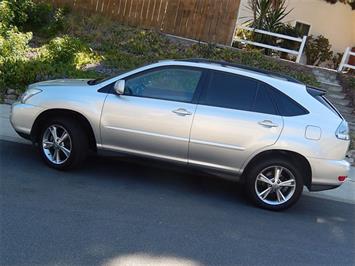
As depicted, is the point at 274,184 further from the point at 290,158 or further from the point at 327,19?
the point at 327,19

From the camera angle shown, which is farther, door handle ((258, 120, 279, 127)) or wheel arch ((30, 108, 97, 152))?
wheel arch ((30, 108, 97, 152))

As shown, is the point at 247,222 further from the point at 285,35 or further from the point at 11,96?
the point at 285,35

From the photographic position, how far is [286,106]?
20.1ft

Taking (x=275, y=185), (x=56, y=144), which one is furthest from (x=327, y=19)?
(x=56, y=144)

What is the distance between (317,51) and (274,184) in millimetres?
12330

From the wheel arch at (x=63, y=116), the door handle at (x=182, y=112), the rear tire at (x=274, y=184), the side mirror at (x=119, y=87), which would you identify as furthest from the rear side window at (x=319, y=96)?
the wheel arch at (x=63, y=116)

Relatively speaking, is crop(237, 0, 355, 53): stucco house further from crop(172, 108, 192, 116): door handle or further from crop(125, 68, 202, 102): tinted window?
crop(172, 108, 192, 116): door handle

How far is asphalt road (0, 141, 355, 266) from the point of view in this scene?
443 centimetres

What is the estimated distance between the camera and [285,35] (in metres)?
14.7

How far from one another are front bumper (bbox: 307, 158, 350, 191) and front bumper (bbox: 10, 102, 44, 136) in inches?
134

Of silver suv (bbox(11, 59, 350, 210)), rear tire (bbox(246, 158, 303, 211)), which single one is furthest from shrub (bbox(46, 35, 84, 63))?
rear tire (bbox(246, 158, 303, 211))

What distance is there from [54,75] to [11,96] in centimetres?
94

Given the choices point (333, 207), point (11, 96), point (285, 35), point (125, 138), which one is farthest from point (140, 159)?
point (285, 35)

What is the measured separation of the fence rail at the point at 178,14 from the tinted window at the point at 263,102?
7.82 m
